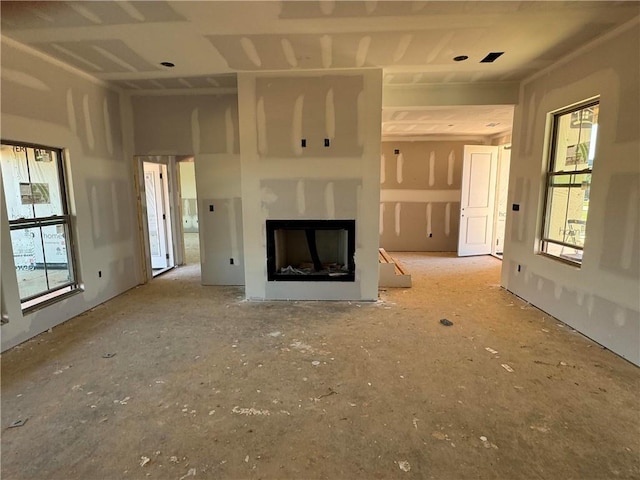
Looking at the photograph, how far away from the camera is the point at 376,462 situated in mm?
1666

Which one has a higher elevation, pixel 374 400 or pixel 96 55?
pixel 96 55

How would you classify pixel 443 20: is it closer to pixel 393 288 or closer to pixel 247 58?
pixel 247 58

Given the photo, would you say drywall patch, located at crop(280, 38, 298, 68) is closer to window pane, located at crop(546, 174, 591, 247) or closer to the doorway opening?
window pane, located at crop(546, 174, 591, 247)

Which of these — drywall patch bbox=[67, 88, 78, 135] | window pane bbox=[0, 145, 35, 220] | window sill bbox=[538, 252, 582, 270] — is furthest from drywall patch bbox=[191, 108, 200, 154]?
window sill bbox=[538, 252, 582, 270]

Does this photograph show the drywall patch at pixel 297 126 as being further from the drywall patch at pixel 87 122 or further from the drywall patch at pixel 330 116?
the drywall patch at pixel 87 122

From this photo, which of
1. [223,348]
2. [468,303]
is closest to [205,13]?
[223,348]

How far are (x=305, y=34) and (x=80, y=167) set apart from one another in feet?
9.40

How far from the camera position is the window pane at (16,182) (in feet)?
9.75

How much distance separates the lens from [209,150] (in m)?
4.59

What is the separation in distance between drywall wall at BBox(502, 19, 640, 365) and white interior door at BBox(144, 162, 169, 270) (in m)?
5.63

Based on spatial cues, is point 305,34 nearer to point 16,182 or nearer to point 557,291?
point 16,182

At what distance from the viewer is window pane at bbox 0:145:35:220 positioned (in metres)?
2.97

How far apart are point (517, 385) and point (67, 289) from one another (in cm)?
437

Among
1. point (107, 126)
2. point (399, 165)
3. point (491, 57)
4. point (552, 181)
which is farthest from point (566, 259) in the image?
point (107, 126)
